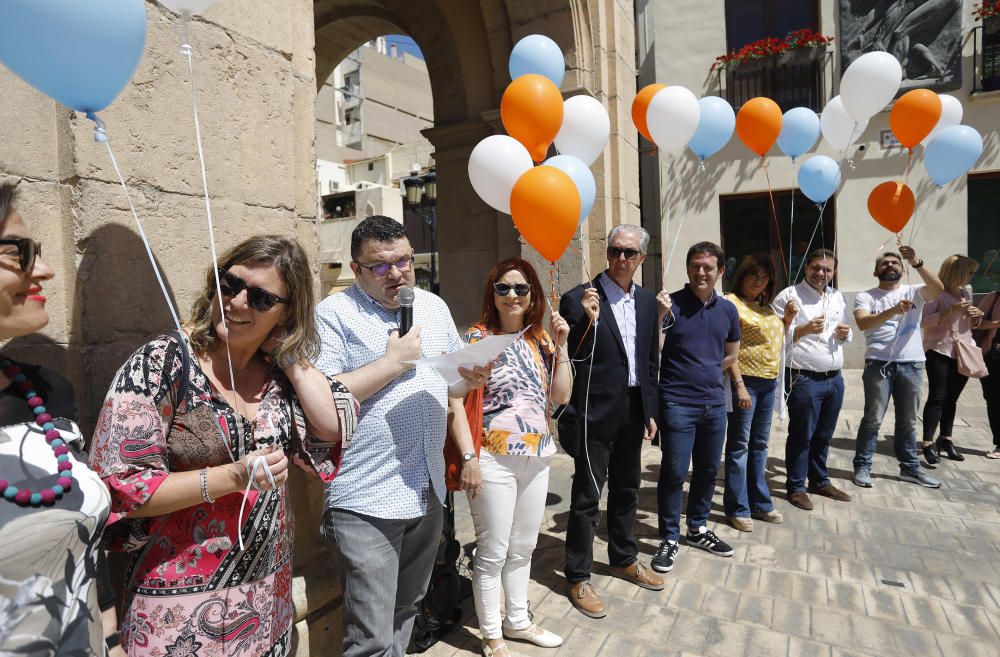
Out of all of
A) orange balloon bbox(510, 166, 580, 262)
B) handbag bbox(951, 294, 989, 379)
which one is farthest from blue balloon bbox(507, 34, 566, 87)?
handbag bbox(951, 294, 989, 379)

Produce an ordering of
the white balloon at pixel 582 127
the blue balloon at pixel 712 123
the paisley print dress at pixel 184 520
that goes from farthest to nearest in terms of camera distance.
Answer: the blue balloon at pixel 712 123 → the white balloon at pixel 582 127 → the paisley print dress at pixel 184 520

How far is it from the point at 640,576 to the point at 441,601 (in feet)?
→ 3.93

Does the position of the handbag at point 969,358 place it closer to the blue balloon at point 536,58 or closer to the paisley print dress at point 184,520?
the blue balloon at point 536,58

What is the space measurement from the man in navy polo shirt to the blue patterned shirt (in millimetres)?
1888

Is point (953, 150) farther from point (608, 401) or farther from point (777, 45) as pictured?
point (777, 45)

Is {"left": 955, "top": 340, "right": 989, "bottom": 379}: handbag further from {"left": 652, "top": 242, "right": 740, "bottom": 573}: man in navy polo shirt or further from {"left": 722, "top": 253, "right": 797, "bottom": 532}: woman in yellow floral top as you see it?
{"left": 652, "top": 242, "right": 740, "bottom": 573}: man in navy polo shirt

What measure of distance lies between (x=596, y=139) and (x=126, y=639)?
10.2 feet

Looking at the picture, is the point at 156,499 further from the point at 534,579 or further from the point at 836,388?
the point at 836,388

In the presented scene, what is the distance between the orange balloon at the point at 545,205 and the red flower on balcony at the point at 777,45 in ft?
33.0

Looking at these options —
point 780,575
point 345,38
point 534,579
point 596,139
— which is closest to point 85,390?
point 534,579

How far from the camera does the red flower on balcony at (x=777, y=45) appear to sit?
10328 millimetres

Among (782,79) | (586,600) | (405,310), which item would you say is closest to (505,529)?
(586,600)

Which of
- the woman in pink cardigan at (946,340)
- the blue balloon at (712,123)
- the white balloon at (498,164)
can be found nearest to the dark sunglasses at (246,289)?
the white balloon at (498,164)

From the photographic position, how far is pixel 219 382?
1529 millimetres
